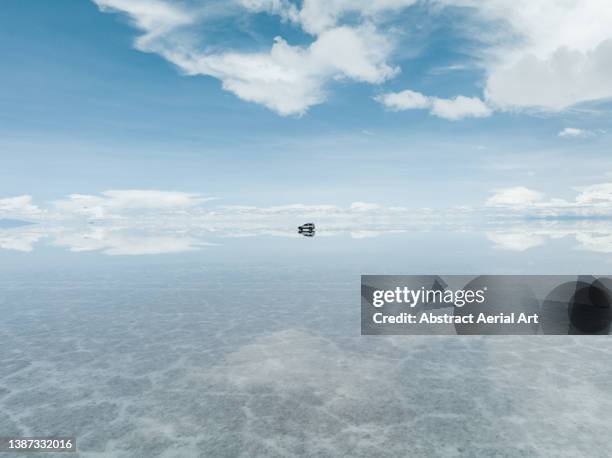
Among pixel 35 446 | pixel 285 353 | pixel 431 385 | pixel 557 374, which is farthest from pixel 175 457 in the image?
pixel 557 374

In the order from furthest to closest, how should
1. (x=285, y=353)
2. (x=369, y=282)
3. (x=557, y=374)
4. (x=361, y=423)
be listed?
(x=369, y=282) → (x=285, y=353) → (x=557, y=374) → (x=361, y=423)

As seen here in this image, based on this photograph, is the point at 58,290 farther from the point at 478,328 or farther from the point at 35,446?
the point at 478,328

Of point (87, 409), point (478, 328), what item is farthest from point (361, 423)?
point (478, 328)

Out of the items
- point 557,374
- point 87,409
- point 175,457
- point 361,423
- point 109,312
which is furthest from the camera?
point 109,312

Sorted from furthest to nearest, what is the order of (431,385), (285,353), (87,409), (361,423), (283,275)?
(283,275), (285,353), (431,385), (87,409), (361,423)

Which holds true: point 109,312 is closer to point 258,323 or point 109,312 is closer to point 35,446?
point 258,323

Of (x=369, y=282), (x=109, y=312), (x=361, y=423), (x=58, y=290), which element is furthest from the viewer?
(x=369, y=282)

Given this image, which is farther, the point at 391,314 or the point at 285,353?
the point at 391,314

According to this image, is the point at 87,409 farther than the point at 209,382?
No

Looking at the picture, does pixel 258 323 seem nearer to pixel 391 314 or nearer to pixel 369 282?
pixel 391 314
